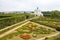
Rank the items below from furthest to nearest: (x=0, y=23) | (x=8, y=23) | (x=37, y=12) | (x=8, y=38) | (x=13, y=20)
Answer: (x=37, y=12), (x=13, y=20), (x=8, y=23), (x=0, y=23), (x=8, y=38)

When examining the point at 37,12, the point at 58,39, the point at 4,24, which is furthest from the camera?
the point at 37,12

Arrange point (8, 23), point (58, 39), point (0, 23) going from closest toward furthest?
point (58, 39) < point (0, 23) < point (8, 23)

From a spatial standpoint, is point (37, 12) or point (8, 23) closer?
point (8, 23)

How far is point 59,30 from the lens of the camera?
110ft

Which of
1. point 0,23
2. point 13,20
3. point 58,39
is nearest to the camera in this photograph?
point 58,39

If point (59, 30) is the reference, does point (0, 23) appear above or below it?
above

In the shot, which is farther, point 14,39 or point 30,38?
point 30,38

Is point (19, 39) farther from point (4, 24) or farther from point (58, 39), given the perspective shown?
point (4, 24)

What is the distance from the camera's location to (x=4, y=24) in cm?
3322

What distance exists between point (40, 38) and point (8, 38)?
5391 millimetres

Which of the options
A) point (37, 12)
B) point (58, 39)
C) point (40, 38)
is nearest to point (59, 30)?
point (40, 38)

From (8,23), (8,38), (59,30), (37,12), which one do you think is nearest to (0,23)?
(8,23)

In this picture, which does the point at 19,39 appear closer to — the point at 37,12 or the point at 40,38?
the point at 40,38

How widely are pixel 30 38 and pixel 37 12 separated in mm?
67757
